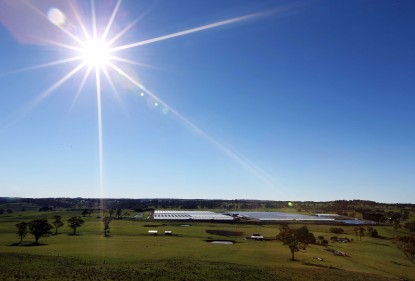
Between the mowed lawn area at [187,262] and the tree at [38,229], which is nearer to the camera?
the mowed lawn area at [187,262]

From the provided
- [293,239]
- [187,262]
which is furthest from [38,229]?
[293,239]

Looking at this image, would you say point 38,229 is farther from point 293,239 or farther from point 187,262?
point 293,239

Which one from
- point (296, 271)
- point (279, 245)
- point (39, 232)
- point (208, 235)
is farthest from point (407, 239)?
point (39, 232)

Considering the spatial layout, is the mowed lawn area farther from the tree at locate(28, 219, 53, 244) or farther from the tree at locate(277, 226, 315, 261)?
the tree at locate(28, 219, 53, 244)

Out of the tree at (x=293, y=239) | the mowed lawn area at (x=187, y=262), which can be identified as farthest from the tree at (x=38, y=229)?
the tree at (x=293, y=239)

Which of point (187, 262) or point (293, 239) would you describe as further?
point (293, 239)

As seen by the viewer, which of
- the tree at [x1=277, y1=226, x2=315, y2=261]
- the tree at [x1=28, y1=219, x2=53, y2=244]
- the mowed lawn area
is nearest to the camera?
the mowed lawn area

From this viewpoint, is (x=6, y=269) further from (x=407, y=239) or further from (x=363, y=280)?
(x=407, y=239)

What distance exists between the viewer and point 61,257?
257 ft

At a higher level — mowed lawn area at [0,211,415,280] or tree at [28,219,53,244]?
tree at [28,219,53,244]

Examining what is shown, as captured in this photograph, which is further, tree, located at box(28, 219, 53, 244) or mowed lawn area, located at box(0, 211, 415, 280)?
tree, located at box(28, 219, 53, 244)

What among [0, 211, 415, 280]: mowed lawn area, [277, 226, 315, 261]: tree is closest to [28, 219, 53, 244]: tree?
[0, 211, 415, 280]: mowed lawn area

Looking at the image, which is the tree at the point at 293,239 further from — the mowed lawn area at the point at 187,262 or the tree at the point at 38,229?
the tree at the point at 38,229

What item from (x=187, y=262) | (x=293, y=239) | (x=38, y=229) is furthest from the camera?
(x=38, y=229)
